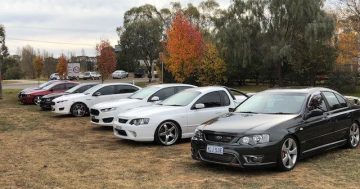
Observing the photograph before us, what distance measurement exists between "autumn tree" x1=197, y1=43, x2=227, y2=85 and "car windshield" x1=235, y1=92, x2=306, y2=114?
1345 inches

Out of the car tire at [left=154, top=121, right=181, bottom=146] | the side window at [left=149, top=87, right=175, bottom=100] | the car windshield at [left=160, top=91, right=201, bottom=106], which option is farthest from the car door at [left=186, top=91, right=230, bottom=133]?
the side window at [left=149, top=87, right=175, bottom=100]

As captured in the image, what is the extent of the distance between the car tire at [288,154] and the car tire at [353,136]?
2.28m

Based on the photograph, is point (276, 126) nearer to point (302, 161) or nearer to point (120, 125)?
point (302, 161)

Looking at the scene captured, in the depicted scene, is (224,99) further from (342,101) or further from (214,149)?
(214,149)

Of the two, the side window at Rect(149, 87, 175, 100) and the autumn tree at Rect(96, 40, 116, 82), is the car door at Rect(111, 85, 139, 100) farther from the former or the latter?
the autumn tree at Rect(96, 40, 116, 82)

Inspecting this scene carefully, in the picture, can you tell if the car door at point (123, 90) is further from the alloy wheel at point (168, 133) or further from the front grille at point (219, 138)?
the front grille at point (219, 138)

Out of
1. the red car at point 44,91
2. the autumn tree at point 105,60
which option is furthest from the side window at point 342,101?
the autumn tree at point 105,60

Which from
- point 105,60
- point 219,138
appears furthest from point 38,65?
point 219,138

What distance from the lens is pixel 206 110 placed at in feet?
37.3

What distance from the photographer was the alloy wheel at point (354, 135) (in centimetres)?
979

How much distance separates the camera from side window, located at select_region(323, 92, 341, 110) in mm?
9297

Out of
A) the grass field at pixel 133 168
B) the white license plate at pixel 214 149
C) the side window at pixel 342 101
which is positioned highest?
the side window at pixel 342 101

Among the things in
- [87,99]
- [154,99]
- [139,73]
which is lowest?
[87,99]

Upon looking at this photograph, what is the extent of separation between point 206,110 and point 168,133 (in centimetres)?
116
